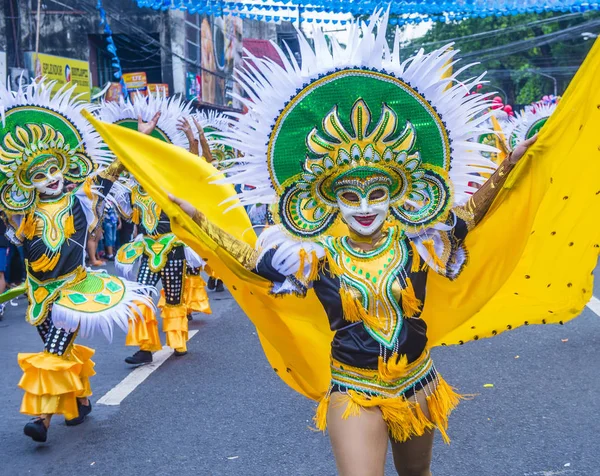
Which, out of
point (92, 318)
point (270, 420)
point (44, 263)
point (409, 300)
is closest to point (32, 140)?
point (44, 263)

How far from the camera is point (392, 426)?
2930 millimetres

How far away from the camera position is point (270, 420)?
511 cm

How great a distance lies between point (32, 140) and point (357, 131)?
293 cm

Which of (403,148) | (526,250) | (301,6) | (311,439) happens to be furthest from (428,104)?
(301,6)

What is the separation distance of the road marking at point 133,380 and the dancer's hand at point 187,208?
283cm

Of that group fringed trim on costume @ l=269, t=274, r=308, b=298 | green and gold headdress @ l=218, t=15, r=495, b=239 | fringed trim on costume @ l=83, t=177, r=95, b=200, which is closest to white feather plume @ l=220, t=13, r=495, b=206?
green and gold headdress @ l=218, t=15, r=495, b=239

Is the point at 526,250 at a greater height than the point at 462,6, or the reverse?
the point at 462,6

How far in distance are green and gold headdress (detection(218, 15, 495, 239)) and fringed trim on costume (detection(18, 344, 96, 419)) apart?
240 centimetres

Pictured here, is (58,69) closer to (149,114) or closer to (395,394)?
(149,114)

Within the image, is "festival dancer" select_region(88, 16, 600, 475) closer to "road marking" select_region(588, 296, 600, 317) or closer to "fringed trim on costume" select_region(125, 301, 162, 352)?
"fringed trim on costume" select_region(125, 301, 162, 352)

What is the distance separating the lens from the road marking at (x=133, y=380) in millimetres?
5723

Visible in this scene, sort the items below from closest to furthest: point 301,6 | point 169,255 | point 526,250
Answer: point 526,250
point 169,255
point 301,6

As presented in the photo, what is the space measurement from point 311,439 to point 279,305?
1.66 m

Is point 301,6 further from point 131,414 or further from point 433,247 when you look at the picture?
point 433,247
